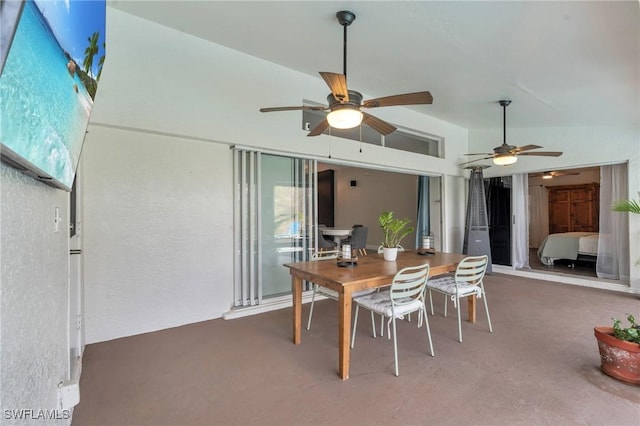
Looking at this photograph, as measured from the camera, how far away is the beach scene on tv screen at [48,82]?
0.63 m

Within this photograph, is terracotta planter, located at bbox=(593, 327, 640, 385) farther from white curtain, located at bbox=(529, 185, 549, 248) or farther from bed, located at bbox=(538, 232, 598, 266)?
white curtain, located at bbox=(529, 185, 549, 248)

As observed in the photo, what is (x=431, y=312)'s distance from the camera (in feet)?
12.0

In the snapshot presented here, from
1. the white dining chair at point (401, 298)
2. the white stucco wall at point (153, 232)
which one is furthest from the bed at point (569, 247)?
the white stucco wall at point (153, 232)

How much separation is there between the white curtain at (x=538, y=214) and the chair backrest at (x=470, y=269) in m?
7.18

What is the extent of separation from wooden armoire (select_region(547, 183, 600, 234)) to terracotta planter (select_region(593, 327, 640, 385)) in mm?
7452

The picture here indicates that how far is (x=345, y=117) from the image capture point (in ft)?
8.11

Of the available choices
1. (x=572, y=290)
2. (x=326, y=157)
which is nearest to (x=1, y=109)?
(x=326, y=157)

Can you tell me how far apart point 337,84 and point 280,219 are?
214cm

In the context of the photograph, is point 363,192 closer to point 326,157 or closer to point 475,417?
point 326,157

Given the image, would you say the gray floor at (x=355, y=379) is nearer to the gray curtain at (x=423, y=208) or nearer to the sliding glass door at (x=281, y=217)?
the sliding glass door at (x=281, y=217)

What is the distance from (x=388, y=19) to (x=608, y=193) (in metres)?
5.08

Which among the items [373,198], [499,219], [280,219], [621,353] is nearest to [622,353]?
[621,353]

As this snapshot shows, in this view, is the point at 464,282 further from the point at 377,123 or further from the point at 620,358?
the point at 377,123

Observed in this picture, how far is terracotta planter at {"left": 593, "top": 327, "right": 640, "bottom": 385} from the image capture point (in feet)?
6.91
